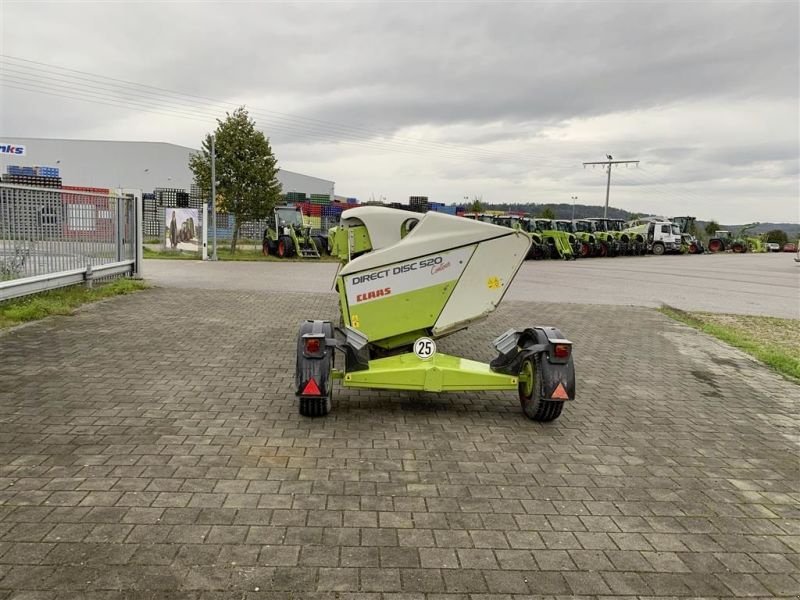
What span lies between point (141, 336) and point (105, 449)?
4.26 meters

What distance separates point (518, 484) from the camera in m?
3.94

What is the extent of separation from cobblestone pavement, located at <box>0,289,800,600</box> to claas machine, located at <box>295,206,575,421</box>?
1.13 feet

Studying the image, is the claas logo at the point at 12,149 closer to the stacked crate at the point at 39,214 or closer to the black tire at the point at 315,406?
the stacked crate at the point at 39,214

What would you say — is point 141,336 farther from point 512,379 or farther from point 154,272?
point 154,272

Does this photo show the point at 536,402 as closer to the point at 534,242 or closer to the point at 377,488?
the point at 377,488

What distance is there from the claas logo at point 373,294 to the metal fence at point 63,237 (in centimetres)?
650

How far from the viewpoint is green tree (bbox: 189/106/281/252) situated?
2677 cm

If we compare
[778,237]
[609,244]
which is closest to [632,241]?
[609,244]

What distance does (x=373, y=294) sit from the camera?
554 centimetres

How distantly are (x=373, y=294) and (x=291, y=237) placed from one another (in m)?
21.3

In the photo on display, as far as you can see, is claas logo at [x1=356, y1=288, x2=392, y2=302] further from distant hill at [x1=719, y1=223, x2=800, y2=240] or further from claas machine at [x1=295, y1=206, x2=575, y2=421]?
distant hill at [x1=719, y1=223, x2=800, y2=240]

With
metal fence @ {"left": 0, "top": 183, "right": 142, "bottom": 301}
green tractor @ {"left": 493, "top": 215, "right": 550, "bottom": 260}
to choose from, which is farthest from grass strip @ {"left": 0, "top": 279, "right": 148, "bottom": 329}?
green tractor @ {"left": 493, "top": 215, "right": 550, "bottom": 260}

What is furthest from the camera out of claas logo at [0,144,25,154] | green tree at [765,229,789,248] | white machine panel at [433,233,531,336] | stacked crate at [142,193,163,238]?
green tree at [765,229,789,248]

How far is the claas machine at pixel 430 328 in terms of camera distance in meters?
4.98
